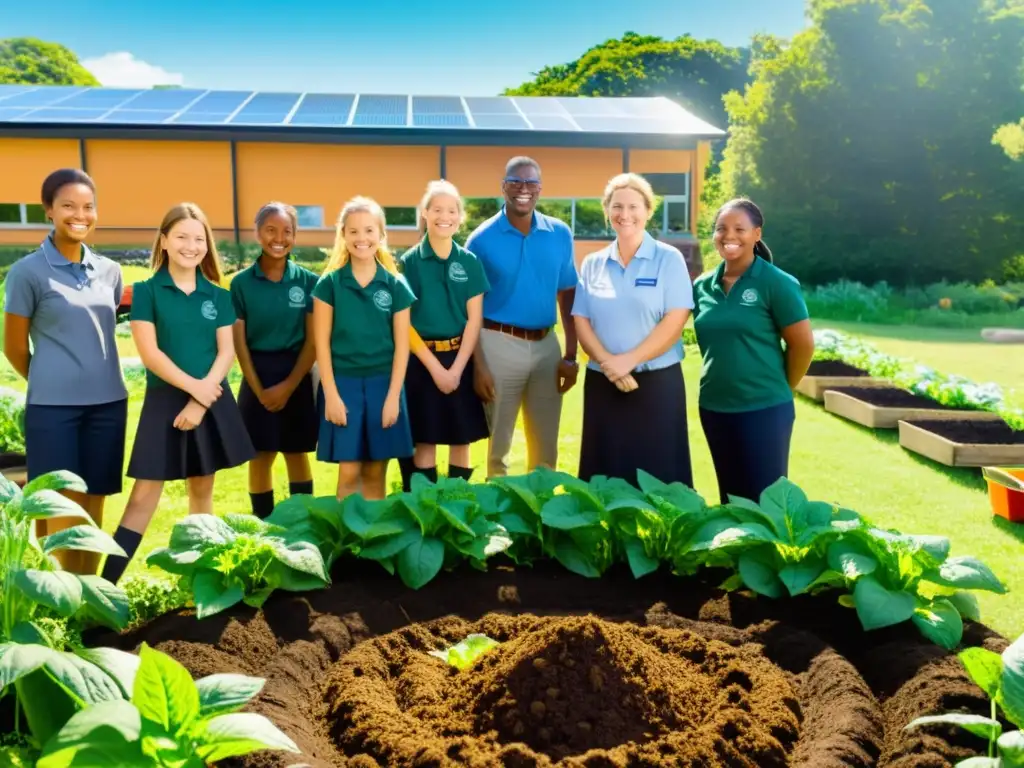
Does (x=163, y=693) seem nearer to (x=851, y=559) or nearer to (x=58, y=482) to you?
(x=58, y=482)

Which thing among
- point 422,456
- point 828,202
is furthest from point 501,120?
point 422,456

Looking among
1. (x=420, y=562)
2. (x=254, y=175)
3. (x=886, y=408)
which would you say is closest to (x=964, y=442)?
(x=886, y=408)

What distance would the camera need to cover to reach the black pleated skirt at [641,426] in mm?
4770

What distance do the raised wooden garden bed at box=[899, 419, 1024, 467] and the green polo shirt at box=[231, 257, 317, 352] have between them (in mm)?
4717

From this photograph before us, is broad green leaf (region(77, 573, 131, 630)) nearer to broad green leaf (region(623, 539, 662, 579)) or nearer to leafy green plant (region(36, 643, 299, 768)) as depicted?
leafy green plant (region(36, 643, 299, 768))

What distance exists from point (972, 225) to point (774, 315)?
21333 millimetres

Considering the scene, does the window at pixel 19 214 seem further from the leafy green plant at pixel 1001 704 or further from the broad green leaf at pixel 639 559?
the leafy green plant at pixel 1001 704

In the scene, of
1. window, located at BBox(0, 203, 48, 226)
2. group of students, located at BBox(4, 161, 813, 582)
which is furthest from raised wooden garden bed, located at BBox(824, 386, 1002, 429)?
window, located at BBox(0, 203, 48, 226)

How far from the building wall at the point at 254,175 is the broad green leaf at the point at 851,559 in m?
17.5

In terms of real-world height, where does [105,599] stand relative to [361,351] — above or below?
below

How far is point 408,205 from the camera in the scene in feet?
70.7

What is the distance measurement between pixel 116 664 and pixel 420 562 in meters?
1.31

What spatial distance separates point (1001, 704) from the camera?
238 centimetres

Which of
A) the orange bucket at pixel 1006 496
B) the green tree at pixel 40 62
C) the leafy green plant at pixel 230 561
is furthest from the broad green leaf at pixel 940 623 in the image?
the green tree at pixel 40 62
